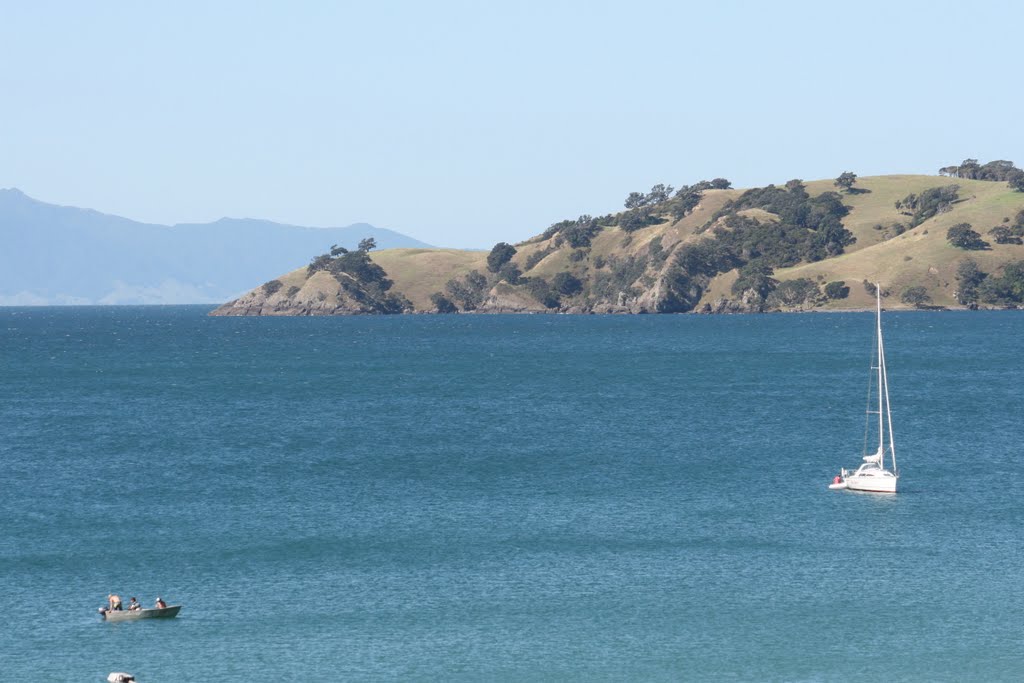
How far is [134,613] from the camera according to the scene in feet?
208

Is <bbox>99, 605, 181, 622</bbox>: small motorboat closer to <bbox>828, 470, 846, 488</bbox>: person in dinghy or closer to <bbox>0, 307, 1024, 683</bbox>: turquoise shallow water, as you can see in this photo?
<bbox>0, 307, 1024, 683</bbox>: turquoise shallow water

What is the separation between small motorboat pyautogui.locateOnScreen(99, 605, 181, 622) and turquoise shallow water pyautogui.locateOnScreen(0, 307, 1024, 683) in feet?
1.98

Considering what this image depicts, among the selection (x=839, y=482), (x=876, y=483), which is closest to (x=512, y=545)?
(x=839, y=482)

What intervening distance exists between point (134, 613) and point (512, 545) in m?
21.9

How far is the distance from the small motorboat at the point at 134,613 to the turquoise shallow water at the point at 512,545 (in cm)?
60

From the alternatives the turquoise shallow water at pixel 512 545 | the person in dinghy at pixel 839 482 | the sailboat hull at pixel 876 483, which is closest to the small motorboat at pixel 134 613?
the turquoise shallow water at pixel 512 545

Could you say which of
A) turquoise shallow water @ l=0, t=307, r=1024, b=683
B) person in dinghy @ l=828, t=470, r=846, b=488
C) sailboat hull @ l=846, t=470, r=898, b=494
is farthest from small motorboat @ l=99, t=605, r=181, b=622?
sailboat hull @ l=846, t=470, r=898, b=494

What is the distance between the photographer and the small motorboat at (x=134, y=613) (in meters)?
63.2

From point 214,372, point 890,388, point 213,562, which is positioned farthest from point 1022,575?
point 214,372

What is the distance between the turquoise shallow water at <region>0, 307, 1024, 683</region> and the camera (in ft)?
193

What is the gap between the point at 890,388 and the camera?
162m

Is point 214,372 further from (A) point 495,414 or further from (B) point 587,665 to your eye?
(B) point 587,665

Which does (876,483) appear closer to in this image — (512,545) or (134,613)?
(512,545)

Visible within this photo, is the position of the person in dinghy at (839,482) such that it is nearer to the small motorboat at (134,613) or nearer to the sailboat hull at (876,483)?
the sailboat hull at (876,483)
